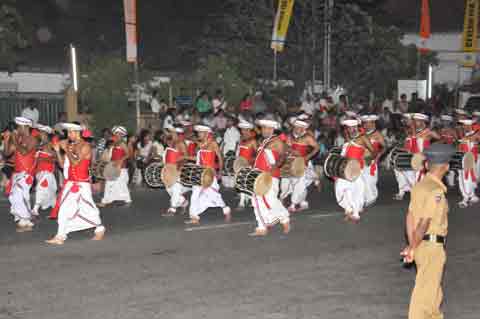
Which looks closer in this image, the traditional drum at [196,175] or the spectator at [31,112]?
the traditional drum at [196,175]

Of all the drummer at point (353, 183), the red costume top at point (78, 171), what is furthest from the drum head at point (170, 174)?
the drummer at point (353, 183)

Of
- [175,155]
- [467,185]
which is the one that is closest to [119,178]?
[175,155]

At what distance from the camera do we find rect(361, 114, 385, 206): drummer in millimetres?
→ 14000

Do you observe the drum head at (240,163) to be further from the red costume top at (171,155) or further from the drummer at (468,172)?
the drummer at (468,172)

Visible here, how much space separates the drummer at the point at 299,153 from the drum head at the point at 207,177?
4.92 feet

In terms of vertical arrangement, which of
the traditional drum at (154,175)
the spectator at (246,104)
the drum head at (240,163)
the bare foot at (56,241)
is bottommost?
the bare foot at (56,241)

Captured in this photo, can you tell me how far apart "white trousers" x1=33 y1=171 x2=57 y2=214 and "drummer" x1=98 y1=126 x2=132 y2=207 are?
1127 millimetres

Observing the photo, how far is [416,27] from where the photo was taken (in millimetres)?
55656

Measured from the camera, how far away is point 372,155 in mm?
13750

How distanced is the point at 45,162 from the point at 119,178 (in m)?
1.89

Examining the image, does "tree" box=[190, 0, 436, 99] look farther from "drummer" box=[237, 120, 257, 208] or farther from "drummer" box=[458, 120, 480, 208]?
"drummer" box=[237, 120, 257, 208]

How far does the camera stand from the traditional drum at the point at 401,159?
15101 mm

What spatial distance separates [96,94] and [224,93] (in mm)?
4309

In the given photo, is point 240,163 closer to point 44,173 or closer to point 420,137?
point 44,173
